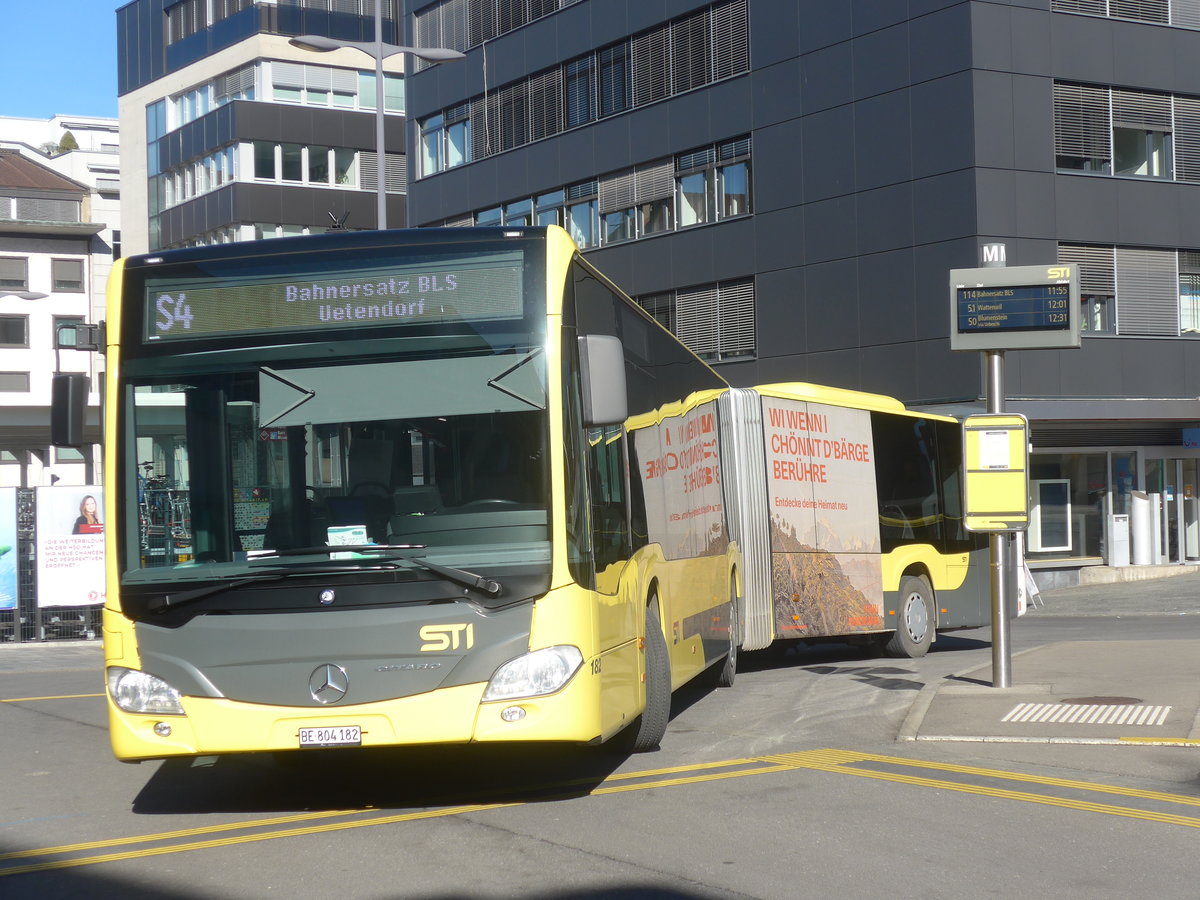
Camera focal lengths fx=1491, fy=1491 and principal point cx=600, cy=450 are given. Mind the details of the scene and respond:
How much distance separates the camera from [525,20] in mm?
38812

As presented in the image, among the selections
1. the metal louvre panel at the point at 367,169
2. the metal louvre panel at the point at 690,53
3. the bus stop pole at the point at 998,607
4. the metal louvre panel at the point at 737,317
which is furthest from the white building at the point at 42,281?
the bus stop pole at the point at 998,607

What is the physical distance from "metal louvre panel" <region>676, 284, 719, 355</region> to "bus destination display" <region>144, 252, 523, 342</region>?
2684 centimetres

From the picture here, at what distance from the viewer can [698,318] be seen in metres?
34.8

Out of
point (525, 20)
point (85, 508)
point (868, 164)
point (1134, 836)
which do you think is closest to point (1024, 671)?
point (1134, 836)

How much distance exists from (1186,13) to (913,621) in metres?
20.2

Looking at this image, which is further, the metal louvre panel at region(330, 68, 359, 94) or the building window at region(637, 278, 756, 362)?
the metal louvre panel at region(330, 68, 359, 94)

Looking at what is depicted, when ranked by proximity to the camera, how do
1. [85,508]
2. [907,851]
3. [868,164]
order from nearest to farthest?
[907,851] < [85,508] < [868,164]

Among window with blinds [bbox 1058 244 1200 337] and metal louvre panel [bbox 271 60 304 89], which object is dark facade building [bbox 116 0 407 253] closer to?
metal louvre panel [bbox 271 60 304 89]

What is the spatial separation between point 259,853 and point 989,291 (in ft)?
24.8

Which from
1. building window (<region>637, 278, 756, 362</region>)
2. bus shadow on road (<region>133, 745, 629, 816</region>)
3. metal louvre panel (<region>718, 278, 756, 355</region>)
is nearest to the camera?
bus shadow on road (<region>133, 745, 629, 816</region>)

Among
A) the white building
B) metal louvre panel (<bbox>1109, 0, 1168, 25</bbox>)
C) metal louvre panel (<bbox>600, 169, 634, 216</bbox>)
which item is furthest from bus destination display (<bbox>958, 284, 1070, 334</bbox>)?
the white building

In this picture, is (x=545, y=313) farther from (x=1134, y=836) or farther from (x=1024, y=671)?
(x=1024, y=671)

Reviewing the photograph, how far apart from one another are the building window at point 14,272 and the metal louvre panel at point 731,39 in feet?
149

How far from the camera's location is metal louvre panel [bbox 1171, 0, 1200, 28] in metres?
31.1
